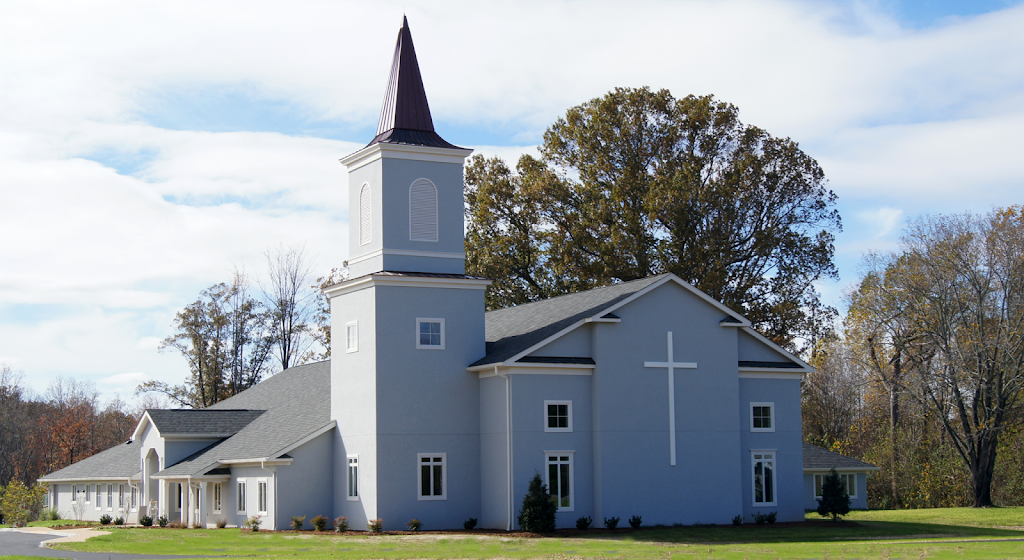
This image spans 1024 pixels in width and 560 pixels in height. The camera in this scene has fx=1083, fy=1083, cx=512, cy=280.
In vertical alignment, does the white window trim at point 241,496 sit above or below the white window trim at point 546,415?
below

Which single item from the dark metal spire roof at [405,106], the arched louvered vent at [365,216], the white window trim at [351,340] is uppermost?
the dark metal spire roof at [405,106]

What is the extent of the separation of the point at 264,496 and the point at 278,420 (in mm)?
6111

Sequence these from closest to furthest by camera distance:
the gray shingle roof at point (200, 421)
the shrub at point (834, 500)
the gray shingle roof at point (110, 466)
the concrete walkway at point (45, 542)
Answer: the concrete walkway at point (45, 542), the shrub at point (834, 500), the gray shingle roof at point (200, 421), the gray shingle roof at point (110, 466)

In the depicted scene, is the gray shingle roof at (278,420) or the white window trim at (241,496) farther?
the gray shingle roof at (278,420)

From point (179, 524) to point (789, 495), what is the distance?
74.1ft

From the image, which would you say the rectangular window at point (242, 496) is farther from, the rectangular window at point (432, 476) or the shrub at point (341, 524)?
the rectangular window at point (432, 476)

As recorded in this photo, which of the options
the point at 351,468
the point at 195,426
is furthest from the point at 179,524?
the point at 351,468

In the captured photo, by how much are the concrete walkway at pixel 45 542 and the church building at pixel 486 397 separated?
5.88 m

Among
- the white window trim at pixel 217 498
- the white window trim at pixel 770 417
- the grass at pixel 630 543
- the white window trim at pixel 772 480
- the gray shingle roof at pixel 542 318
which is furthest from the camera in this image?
the white window trim at pixel 217 498

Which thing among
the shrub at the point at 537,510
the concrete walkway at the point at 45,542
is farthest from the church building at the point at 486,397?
the concrete walkway at the point at 45,542

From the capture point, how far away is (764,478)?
122 feet

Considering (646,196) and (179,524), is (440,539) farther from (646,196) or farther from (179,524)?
(646,196)

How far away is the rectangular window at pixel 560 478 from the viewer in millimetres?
33812

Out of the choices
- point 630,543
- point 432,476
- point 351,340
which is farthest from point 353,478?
point 630,543
